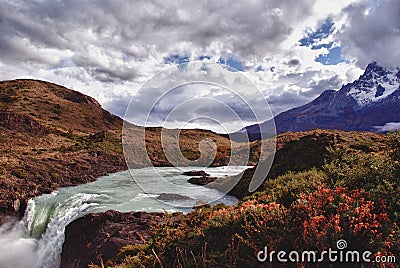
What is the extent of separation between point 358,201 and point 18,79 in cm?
15930

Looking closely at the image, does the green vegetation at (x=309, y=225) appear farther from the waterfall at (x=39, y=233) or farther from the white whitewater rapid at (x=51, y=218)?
the white whitewater rapid at (x=51, y=218)

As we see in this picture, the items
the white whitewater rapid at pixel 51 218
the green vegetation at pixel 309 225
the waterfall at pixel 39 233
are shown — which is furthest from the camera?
the white whitewater rapid at pixel 51 218

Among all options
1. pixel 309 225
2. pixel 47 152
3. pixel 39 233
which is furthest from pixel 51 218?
pixel 47 152

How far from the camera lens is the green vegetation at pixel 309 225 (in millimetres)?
5043

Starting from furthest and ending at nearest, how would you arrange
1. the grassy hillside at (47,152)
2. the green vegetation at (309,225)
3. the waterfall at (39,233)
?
the grassy hillside at (47,152)
the waterfall at (39,233)
the green vegetation at (309,225)

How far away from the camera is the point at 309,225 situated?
203 inches

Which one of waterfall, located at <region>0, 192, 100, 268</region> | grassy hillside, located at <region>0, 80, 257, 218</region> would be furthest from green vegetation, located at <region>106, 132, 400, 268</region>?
grassy hillside, located at <region>0, 80, 257, 218</region>

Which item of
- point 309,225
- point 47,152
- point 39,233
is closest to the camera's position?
point 309,225

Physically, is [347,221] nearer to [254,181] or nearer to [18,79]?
[254,181]

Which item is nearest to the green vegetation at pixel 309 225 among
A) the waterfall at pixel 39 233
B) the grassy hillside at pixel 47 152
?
the waterfall at pixel 39 233

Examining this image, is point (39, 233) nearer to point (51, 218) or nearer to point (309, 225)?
point (51, 218)

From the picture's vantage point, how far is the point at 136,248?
9.77 meters

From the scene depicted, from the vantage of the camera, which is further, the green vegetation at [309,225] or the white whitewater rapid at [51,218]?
the white whitewater rapid at [51,218]

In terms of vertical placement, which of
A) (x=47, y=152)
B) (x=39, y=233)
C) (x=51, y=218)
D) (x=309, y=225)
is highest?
(x=47, y=152)
